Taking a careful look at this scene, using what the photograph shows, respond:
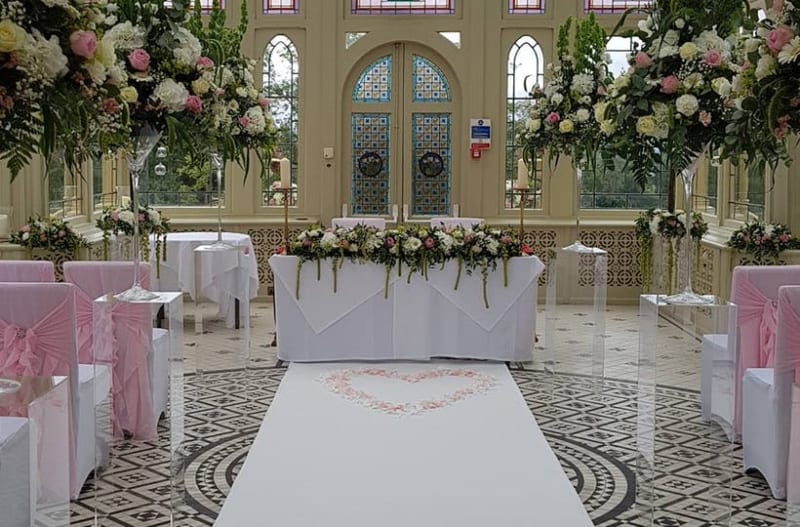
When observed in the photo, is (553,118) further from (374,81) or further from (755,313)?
(374,81)

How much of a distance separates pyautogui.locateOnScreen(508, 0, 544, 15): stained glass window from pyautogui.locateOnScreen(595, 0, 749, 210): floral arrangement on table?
6871mm

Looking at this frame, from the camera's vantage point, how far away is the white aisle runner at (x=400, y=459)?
4.61 m

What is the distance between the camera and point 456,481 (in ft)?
16.8

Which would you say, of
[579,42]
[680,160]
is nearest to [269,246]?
[579,42]

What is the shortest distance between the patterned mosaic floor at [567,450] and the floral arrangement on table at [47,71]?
7.01 ft

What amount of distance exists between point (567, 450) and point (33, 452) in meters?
3.51

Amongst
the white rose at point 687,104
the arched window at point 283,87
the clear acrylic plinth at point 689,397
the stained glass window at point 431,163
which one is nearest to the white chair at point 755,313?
the clear acrylic plinth at point 689,397

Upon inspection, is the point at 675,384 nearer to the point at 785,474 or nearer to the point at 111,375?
the point at 785,474

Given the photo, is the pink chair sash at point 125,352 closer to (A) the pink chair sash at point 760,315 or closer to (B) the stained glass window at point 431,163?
(A) the pink chair sash at point 760,315

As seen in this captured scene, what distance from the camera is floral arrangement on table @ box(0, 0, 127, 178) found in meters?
2.69

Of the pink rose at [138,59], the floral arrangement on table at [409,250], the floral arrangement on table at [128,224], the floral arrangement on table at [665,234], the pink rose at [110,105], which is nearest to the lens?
the pink rose at [110,105]

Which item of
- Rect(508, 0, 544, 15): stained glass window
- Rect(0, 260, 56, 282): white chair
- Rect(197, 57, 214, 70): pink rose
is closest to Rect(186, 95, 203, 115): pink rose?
Rect(197, 57, 214, 70): pink rose

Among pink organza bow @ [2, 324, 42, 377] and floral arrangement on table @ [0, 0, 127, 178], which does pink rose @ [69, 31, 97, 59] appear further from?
pink organza bow @ [2, 324, 42, 377]

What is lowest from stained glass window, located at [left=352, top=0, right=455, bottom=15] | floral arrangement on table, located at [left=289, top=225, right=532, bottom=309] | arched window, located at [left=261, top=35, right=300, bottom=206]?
floral arrangement on table, located at [left=289, top=225, right=532, bottom=309]
